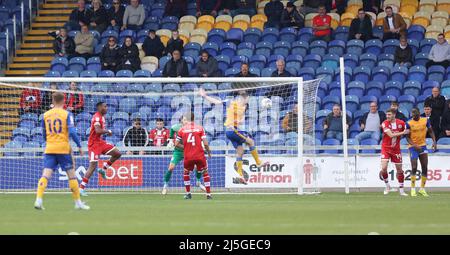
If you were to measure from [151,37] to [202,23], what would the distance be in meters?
2.58

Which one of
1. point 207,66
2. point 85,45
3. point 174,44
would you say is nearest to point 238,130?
point 207,66

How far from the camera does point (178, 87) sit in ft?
91.6

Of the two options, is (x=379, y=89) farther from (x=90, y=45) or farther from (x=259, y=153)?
(x=90, y=45)

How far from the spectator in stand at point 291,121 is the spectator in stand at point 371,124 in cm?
223

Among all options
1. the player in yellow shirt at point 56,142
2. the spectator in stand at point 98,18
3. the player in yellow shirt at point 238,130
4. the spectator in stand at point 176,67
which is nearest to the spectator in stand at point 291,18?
the spectator in stand at point 176,67

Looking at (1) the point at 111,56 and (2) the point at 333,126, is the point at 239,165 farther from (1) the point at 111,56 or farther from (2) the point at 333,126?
(1) the point at 111,56

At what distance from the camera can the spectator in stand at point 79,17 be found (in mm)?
33438

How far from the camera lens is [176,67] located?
2975 cm

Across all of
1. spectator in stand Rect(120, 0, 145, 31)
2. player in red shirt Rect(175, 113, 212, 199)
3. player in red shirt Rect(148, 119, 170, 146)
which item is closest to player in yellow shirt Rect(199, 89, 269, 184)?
player in red shirt Rect(148, 119, 170, 146)

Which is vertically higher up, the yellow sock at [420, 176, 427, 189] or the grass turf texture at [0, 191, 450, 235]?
the yellow sock at [420, 176, 427, 189]

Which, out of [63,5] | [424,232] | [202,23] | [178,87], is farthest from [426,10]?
[424,232]

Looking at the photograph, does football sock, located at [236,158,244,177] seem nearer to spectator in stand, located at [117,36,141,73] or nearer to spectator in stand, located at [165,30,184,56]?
spectator in stand, located at [165,30,184,56]

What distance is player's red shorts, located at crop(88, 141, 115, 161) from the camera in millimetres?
24062

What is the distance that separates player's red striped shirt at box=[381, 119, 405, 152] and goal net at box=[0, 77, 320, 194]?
2293 mm
